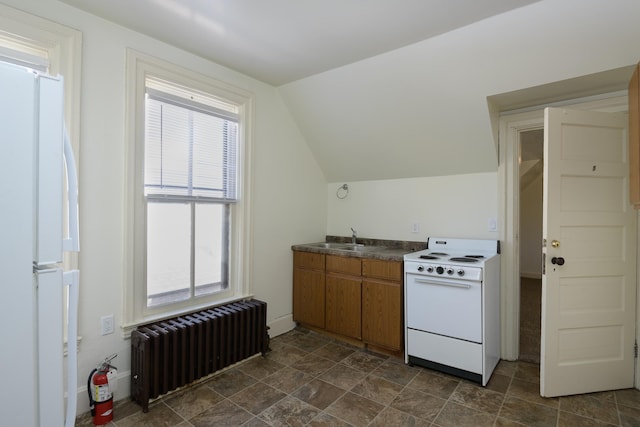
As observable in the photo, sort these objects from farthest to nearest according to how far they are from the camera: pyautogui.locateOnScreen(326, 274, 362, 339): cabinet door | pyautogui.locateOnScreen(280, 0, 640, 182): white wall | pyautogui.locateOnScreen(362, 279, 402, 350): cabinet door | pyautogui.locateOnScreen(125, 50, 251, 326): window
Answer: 1. pyautogui.locateOnScreen(326, 274, 362, 339): cabinet door
2. pyautogui.locateOnScreen(362, 279, 402, 350): cabinet door
3. pyautogui.locateOnScreen(125, 50, 251, 326): window
4. pyautogui.locateOnScreen(280, 0, 640, 182): white wall

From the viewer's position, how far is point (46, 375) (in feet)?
3.14

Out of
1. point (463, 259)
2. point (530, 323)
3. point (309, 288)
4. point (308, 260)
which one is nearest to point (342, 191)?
point (308, 260)

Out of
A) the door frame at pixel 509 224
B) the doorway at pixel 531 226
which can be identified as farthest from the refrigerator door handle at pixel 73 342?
the doorway at pixel 531 226

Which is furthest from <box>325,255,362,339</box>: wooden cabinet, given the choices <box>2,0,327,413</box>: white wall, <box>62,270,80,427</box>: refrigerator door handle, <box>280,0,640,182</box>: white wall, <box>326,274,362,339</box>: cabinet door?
<box>62,270,80,427</box>: refrigerator door handle

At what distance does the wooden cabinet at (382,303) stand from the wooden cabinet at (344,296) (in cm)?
7

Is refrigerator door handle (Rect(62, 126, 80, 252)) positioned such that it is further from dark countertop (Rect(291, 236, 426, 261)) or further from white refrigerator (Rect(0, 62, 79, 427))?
dark countertop (Rect(291, 236, 426, 261))

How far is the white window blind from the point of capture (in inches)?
102

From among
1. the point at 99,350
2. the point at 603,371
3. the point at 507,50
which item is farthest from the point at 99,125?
the point at 603,371

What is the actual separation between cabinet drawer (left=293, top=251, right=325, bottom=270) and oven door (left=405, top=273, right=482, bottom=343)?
0.99m

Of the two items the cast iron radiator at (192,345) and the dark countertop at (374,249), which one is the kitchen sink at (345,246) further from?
the cast iron radiator at (192,345)

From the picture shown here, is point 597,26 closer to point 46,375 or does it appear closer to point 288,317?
point 46,375

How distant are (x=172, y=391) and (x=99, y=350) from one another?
596mm

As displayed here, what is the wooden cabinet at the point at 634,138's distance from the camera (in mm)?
2121

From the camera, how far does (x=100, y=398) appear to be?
2104mm
